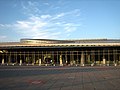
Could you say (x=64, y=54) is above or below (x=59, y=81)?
above

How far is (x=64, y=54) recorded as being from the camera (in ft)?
243

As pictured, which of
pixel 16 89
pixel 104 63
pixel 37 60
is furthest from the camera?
pixel 37 60

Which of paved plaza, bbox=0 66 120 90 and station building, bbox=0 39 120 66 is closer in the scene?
paved plaza, bbox=0 66 120 90

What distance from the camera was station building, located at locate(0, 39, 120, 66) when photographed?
234 feet

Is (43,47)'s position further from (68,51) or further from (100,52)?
(100,52)

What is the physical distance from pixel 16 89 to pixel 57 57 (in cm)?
5633

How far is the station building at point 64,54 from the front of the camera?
71250mm

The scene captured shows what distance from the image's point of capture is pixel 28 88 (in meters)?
18.4

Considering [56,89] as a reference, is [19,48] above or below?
above

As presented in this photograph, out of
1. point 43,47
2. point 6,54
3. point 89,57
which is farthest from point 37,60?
point 89,57

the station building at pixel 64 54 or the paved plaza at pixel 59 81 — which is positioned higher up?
the station building at pixel 64 54

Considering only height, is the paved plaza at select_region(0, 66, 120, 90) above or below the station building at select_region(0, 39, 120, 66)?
below

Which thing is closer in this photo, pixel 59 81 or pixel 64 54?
pixel 59 81

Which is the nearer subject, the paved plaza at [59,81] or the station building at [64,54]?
the paved plaza at [59,81]
